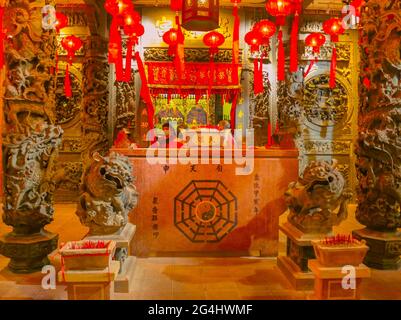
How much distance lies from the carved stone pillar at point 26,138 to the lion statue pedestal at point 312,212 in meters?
2.46

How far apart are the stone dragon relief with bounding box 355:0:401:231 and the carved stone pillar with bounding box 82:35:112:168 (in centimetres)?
480

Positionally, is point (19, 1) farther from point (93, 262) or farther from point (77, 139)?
point (77, 139)

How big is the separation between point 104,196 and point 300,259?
1811 mm

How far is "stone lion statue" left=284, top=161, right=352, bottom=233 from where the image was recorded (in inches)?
132

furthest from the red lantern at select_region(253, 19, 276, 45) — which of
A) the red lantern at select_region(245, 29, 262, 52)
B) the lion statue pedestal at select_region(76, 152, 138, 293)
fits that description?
the lion statue pedestal at select_region(76, 152, 138, 293)

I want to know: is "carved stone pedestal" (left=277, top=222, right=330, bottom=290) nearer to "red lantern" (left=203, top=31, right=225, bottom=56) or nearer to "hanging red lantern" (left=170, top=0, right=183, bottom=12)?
"hanging red lantern" (left=170, top=0, right=183, bottom=12)

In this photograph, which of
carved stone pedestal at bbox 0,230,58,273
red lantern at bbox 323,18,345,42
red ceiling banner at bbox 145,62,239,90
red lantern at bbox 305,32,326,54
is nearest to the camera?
carved stone pedestal at bbox 0,230,58,273

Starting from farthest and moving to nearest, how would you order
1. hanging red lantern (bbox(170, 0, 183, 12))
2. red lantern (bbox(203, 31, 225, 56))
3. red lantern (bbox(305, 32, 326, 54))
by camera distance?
red lantern (bbox(305, 32, 326, 54))
red lantern (bbox(203, 31, 225, 56))
hanging red lantern (bbox(170, 0, 183, 12))

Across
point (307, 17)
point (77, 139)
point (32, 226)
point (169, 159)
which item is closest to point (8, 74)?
point (32, 226)

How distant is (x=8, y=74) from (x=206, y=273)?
109 inches

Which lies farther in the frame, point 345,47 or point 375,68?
point 345,47

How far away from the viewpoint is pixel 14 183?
147 inches

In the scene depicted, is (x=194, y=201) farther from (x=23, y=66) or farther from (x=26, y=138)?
(x=23, y=66)

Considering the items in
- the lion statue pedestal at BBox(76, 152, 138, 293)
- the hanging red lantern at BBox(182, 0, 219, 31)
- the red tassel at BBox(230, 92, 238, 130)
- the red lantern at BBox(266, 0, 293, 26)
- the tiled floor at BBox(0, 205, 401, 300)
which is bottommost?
the tiled floor at BBox(0, 205, 401, 300)
